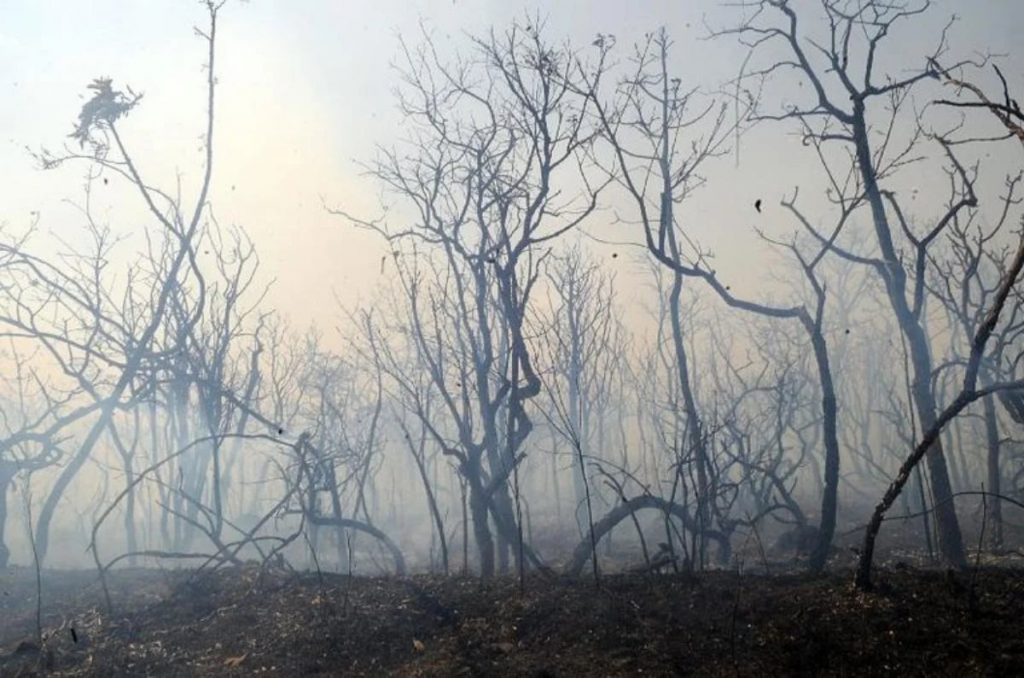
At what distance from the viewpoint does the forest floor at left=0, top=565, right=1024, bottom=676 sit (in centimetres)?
417

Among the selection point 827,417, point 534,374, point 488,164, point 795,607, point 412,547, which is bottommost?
point 412,547

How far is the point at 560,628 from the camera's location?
5.18 m

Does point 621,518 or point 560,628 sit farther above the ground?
point 621,518

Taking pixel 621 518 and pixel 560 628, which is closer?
pixel 560 628

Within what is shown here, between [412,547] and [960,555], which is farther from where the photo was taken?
[412,547]

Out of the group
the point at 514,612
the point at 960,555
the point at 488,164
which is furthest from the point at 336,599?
the point at 960,555

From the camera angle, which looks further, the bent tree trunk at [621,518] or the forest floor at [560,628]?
the bent tree trunk at [621,518]

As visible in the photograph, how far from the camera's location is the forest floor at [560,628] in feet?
13.7

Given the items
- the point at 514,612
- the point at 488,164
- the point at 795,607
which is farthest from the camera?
the point at 488,164

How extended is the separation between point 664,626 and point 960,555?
19.0 feet

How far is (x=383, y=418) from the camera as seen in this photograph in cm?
4022

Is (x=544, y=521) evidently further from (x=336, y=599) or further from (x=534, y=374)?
(x=336, y=599)

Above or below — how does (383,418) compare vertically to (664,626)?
above

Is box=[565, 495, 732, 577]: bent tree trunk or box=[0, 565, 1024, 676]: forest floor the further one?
box=[565, 495, 732, 577]: bent tree trunk
